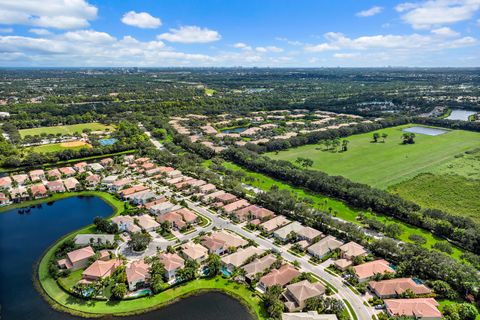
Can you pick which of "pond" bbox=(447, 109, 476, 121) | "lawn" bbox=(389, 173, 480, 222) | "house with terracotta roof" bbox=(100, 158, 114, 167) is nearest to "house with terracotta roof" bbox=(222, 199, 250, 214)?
"lawn" bbox=(389, 173, 480, 222)

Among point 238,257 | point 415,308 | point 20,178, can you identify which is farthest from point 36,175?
point 415,308

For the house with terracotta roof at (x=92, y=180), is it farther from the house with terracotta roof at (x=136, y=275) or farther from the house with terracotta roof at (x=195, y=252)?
the house with terracotta roof at (x=136, y=275)

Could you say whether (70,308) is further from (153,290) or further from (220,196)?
(220,196)

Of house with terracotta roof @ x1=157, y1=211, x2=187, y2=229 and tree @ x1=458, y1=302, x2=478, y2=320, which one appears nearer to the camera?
tree @ x1=458, y1=302, x2=478, y2=320

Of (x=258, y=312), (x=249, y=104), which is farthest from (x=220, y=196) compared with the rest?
(x=249, y=104)

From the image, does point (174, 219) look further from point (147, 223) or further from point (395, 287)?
point (395, 287)

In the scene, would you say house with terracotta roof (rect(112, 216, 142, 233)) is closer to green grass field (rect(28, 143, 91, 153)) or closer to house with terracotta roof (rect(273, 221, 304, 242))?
house with terracotta roof (rect(273, 221, 304, 242))
